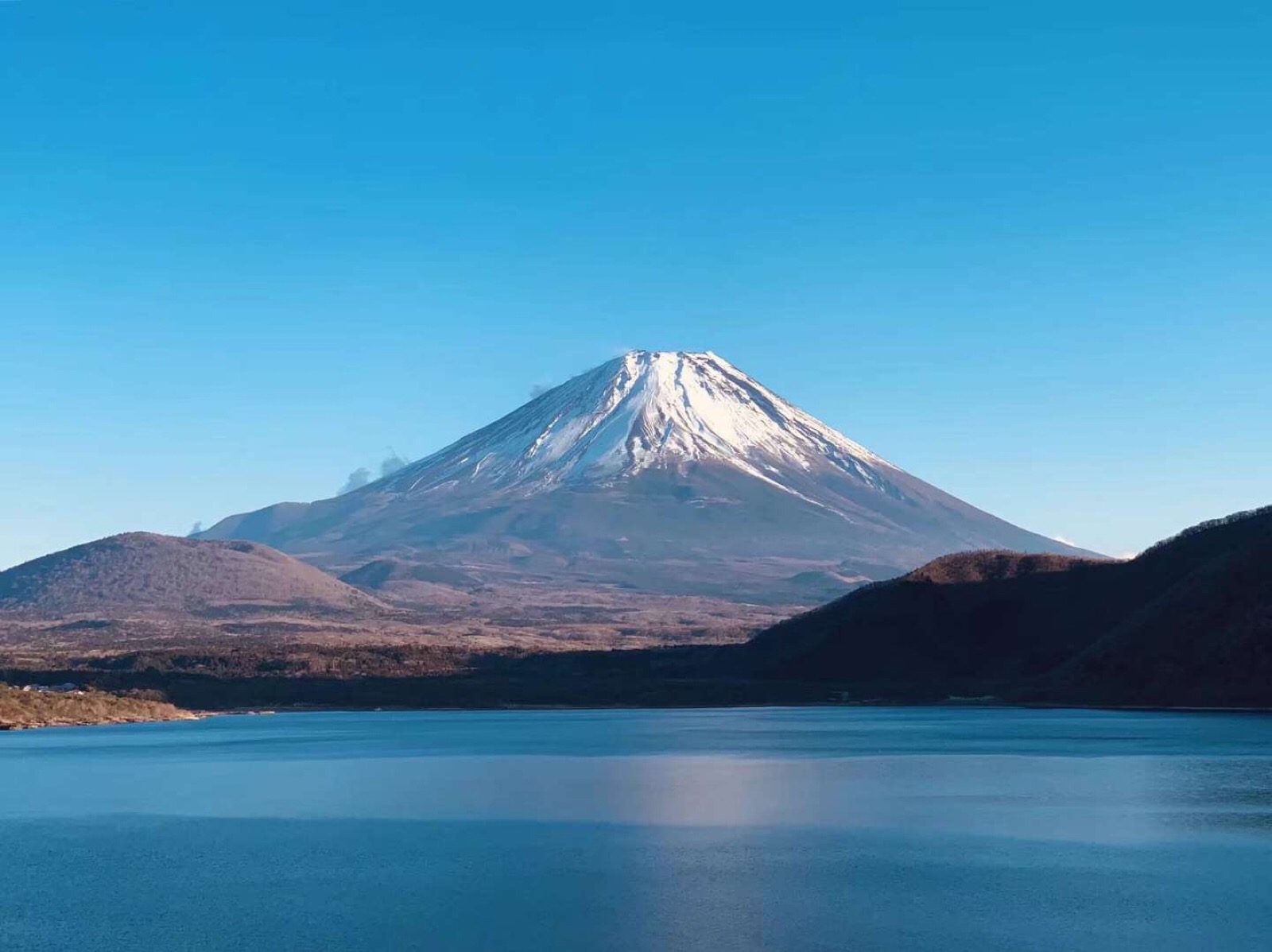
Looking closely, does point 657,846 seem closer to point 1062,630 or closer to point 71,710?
point 71,710

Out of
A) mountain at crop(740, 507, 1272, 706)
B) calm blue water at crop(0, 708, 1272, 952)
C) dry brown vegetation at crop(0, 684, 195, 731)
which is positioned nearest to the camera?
calm blue water at crop(0, 708, 1272, 952)

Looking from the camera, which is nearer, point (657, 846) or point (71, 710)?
point (657, 846)

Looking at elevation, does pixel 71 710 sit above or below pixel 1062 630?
below

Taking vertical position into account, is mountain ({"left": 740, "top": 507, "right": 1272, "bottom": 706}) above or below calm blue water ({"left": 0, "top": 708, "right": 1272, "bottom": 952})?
above

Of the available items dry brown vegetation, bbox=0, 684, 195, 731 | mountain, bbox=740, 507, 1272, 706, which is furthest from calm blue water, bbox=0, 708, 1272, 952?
dry brown vegetation, bbox=0, 684, 195, 731

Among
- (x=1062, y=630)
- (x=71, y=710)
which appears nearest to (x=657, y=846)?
(x=71, y=710)

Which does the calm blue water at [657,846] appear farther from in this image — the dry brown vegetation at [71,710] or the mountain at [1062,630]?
the dry brown vegetation at [71,710]

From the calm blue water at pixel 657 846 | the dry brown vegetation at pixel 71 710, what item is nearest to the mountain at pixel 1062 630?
the calm blue water at pixel 657 846

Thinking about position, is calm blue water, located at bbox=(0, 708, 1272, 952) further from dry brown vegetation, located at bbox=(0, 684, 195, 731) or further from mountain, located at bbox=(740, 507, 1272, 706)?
dry brown vegetation, located at bbox=(0, 684, 195, 731)
